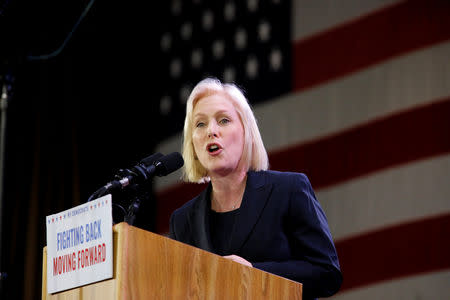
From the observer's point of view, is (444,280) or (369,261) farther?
(369,261)

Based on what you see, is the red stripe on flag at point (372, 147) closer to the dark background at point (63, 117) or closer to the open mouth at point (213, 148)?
the dark background at point (63, 117)

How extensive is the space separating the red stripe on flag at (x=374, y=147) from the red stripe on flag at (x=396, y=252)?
0.41 metres

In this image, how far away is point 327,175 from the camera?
15.6ft

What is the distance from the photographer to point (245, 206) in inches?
97.8

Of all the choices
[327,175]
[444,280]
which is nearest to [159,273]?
[444,280]

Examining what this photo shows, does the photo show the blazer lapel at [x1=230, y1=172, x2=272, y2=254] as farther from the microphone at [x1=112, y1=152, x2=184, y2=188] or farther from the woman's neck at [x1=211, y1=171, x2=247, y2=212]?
the microphone at [x1=112, y1=152, x2=184, y2=188]

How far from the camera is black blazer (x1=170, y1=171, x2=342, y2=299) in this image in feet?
7.54

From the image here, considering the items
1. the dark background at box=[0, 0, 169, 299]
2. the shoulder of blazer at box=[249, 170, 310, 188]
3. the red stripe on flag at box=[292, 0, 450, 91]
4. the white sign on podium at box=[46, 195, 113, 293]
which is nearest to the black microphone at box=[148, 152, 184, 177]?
the white sign on podium at box=[46, 195, 113, 293]

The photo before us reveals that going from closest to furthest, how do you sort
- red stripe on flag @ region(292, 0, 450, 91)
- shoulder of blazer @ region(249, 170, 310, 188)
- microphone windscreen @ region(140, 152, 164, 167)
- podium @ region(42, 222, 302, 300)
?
1. podium @ region(42, 222, 302, 300)
2. microphone windscreen @ region(140, 152, 164, 167)
3. shoulder of blazer @ region(249, 170, 310, 188)
4. red stripe on flag @ region(292, 0, 450, 91)

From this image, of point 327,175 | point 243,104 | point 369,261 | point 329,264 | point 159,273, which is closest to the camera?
point 159,273

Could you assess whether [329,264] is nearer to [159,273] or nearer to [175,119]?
[159,273]

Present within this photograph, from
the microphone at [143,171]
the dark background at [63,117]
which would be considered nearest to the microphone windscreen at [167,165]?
the microphone at [143,171]

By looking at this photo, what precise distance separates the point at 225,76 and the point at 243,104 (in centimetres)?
281

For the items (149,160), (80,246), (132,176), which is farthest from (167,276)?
(149,160)
